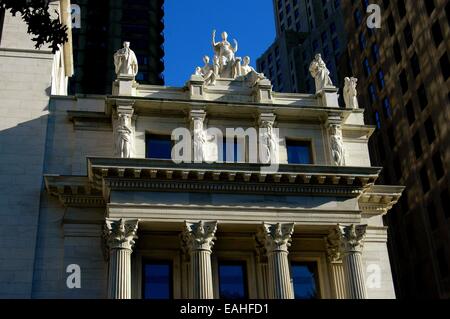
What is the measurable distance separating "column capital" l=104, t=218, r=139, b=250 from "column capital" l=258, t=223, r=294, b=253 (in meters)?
6.01

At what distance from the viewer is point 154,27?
92562 millimetres

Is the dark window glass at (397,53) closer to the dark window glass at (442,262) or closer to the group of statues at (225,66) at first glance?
the dark window glass at (442,262)

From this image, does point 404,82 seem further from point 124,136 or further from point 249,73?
point 124,136

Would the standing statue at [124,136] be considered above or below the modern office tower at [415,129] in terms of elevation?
below

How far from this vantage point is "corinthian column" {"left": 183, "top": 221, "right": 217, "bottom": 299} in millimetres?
27875

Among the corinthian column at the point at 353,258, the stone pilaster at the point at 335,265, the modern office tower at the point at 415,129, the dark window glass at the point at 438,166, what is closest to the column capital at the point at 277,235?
the stone pilaster at the point at 335,265

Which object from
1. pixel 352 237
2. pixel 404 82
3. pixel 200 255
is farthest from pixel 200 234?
pixel 404 82

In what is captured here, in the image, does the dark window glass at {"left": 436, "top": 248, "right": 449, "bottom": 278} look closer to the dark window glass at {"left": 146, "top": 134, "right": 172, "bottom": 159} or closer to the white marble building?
the white marble building

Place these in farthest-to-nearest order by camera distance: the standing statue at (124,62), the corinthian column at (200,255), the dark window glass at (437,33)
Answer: the dark window glass at (437,33) < the standing statue at (124,62) < the corinthian column at (200,255)

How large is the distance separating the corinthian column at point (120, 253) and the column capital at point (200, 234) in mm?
2388

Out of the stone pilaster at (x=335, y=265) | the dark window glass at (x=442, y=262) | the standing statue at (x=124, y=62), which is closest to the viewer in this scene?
the stone pilaster at (x=335, y=265)

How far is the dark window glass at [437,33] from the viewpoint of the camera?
5535 cm

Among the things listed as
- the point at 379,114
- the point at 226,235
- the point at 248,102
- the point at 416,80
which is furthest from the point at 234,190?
the point at 379,114

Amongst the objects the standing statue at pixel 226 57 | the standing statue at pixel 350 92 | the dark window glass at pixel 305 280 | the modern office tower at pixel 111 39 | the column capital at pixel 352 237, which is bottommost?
the dark window glass at pixel 305 280
